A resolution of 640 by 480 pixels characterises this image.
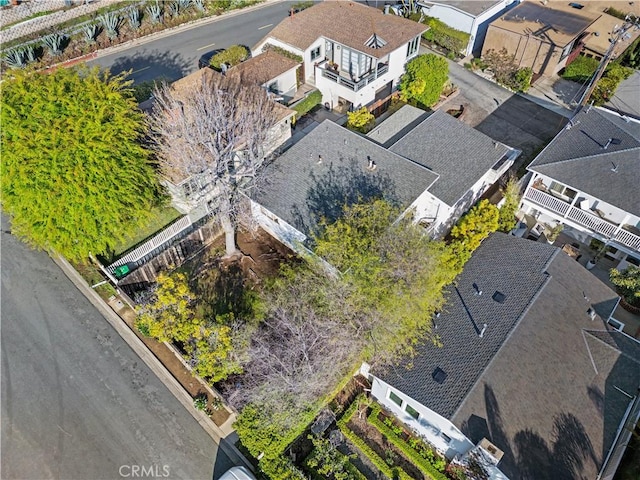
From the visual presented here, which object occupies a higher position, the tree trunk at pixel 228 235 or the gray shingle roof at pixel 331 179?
the gray shingle roof at pixel 331 179

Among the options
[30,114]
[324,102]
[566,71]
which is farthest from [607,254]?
[30,114]

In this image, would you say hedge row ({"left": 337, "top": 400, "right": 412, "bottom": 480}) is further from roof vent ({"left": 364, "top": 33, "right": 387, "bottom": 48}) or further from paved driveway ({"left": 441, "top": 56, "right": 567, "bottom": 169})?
roof vent ({"left": 364, "top": 33, "right": 387, "bottom": 48})

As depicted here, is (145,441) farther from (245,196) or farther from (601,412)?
(601,412)

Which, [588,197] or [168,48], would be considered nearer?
[588,197]

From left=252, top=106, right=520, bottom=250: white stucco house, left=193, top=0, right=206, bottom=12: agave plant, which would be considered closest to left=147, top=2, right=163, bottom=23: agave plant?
left=193, top=0, right=206, bottom=12: agave plant

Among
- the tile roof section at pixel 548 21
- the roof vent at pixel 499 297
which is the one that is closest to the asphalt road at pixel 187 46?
the tile roof section at pixel 548 21

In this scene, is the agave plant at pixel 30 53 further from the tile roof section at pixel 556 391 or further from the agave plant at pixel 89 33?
the tile roof section at pixel 556 391


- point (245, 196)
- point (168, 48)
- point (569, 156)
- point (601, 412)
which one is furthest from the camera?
point (168, 48)
